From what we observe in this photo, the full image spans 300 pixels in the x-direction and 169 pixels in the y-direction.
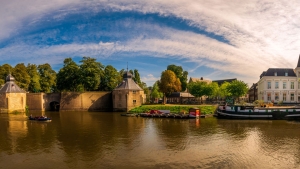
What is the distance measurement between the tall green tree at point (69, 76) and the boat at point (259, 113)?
32.8m

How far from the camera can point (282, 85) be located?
165 feet

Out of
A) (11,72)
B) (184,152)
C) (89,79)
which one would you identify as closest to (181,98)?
(89,79)

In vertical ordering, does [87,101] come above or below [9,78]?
below

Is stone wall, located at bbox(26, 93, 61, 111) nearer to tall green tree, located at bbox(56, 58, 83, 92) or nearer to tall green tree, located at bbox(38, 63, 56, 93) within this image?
tall green tree, located at bbox(56, 58, 83, 92)

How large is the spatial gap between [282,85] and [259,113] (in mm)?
19185

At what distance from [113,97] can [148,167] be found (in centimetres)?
3888

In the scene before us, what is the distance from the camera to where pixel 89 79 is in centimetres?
5353

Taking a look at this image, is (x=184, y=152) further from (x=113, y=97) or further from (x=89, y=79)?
(x=89, y=79)

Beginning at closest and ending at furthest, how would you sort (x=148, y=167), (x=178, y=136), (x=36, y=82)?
(x=148, y=167)
(x=178, y=136)
(x=36, y=82)

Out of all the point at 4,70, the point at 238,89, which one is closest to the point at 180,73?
the point at 238,89

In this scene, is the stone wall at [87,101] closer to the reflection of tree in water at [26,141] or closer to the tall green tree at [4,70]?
the tall green tree at [4,70]

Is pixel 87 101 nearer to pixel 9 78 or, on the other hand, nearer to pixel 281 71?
pixel 9 78

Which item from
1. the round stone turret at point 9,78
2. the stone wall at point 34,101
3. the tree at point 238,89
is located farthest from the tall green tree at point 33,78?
the tree at point 238,89

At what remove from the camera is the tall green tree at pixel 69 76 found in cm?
5397
